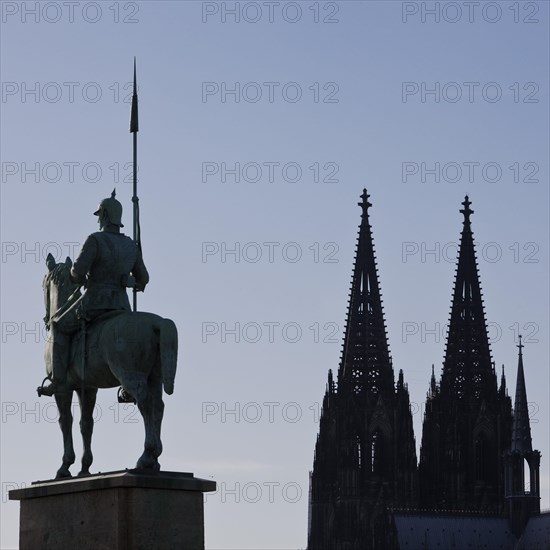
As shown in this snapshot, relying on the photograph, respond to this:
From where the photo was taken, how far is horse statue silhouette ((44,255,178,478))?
61.3 feet

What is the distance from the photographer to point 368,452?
12019cm

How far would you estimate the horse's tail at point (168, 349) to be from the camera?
18.7m

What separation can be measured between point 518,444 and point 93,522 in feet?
351

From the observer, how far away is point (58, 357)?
1938cm

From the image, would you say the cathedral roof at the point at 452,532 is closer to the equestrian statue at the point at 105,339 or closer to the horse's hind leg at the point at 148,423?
the equestrian statue at the point at 105,339

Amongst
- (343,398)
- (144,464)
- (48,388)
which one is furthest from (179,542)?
(343,398)

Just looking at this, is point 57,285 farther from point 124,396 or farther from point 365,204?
point 365,204

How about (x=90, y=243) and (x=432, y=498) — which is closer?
(x=90, y=243)

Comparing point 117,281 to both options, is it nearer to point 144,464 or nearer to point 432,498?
point 144,464

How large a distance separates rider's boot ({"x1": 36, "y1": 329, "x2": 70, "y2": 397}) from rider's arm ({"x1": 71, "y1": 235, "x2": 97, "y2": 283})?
62cm

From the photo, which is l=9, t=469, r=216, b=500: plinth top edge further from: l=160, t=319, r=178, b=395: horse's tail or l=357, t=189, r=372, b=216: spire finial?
l=357, t=189, r=372, b=216: spire finial

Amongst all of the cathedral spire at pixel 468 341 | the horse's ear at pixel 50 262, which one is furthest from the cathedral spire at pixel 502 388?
the horse's ear at pixel 50 262

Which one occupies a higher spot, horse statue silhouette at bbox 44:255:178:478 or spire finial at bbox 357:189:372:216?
spire finial at bbox 357:189:372:216

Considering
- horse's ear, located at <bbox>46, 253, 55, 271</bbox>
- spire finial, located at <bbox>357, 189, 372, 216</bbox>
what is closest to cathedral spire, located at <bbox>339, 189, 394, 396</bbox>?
spire finial, located at <bbox>357, 189, 372, 216</bbox>
